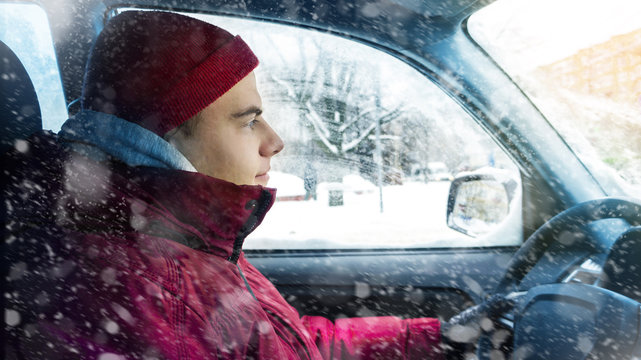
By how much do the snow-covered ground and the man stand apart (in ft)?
3.83

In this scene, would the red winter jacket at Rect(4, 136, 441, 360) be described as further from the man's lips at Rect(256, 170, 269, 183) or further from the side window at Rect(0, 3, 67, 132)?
the side window at Rect(0, 3, 67, 132)

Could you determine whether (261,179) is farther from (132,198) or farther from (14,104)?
(14,104)

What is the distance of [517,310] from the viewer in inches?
59.2

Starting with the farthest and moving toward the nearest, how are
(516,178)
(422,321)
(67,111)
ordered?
(516,178) < (67,111) < (422,321)

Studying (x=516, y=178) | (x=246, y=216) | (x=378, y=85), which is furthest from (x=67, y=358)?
(x=516, y=178)

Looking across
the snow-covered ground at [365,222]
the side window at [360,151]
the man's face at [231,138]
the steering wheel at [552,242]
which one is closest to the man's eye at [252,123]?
the man's face at [231,138]

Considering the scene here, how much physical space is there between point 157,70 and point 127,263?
52 centimetres

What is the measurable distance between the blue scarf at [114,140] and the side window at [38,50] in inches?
35.3

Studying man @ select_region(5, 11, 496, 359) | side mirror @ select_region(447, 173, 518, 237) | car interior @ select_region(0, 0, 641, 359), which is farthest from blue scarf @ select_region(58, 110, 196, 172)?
side mirror @ select_region(447, 173, 518, 237)

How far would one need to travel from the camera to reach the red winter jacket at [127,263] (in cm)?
82

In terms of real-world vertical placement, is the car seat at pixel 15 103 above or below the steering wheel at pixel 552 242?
above

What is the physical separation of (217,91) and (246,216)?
1.16 ft

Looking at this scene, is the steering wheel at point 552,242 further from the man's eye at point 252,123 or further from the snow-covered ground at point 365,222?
the man's eye at point 252,123

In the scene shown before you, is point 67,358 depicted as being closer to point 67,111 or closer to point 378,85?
point 67,111
